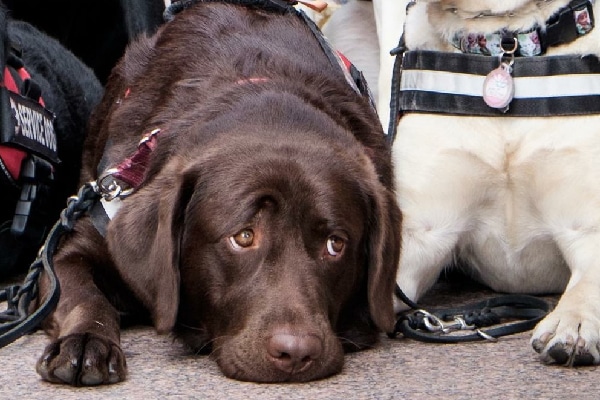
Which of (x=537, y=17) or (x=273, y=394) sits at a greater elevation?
(x=537, y=17)

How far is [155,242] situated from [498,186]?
53.6 inches

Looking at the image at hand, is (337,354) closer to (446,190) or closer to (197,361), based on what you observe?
(197,361)

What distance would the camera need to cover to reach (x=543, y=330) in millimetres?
3773

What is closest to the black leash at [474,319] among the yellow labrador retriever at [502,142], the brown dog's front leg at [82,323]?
the yellow labrador retriever at [502,142]

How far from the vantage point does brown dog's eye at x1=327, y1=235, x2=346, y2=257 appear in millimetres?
3629

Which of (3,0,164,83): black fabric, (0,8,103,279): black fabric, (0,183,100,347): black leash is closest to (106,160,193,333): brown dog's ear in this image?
(0,183,100,347): black leash

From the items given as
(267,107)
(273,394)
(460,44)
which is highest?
(460,44)

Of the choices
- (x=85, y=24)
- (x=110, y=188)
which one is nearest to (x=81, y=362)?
(x=110, y=188)

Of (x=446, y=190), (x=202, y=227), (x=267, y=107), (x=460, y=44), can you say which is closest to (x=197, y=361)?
(x=202, y=227)

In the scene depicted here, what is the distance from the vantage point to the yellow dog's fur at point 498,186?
428 centimetres

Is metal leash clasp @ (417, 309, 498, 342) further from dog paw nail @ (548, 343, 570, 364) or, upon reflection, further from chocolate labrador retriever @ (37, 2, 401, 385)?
dog paw nail @ (548, 343, 570, 364)

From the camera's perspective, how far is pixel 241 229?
3.53 metres

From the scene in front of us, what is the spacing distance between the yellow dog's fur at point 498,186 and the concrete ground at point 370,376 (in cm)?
50

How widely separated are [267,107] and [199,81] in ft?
1.23
